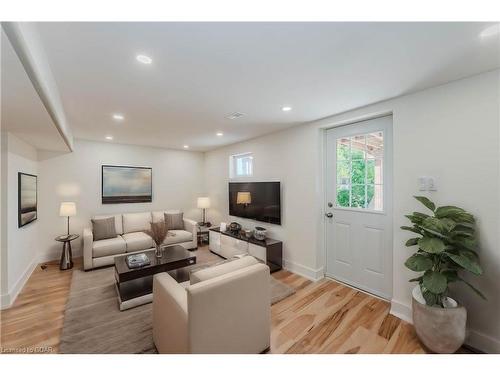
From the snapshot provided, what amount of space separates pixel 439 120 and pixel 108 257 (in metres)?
4.81

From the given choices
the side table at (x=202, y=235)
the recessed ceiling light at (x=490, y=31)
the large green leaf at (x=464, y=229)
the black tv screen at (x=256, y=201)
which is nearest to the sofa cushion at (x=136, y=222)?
the side table at (x=202, y=235)

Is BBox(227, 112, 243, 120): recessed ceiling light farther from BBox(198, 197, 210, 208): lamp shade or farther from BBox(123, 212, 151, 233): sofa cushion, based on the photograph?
BBox(123, 212, 151, 233): sofa cushion

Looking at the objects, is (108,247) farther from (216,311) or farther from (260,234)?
(216,311)

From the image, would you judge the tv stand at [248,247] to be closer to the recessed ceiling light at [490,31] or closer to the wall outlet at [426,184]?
the wall outlet at [426,184]

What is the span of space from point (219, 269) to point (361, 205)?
6.83 feet

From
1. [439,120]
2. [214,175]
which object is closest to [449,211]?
[439,120]

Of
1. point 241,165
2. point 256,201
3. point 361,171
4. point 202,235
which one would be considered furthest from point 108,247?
point 361,171

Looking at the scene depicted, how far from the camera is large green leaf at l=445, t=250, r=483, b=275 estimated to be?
5.12ft

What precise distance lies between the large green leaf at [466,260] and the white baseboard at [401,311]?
0.81 metres

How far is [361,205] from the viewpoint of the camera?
2787mm

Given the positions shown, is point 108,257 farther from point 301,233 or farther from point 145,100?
point 301,233

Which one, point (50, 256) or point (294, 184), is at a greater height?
point (294, 184)

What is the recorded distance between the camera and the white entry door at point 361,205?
254 centimetres
